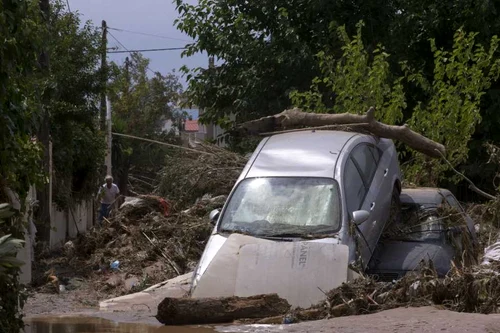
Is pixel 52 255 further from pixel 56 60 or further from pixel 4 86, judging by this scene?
pixel 4 86

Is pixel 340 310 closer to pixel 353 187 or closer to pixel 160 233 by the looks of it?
pixel 353 187

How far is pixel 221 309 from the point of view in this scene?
895 cm

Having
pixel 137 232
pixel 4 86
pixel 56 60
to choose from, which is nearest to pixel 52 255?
pixel 137 232

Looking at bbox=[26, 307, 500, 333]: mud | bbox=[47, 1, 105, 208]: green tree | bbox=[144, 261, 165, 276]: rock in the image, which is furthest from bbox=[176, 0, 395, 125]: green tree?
bbox=[26, 307, 500, 333]: mud

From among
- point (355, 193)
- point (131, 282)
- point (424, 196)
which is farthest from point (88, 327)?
point (424, 196)

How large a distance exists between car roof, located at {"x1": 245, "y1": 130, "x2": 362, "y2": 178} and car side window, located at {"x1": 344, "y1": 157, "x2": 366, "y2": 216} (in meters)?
0.20

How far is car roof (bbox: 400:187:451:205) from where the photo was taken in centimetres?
1204

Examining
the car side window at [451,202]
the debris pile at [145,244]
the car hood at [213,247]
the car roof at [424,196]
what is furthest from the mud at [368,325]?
the debris pile at [145,244]

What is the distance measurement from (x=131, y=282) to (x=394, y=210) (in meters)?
4.64

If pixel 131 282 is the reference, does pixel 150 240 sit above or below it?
above

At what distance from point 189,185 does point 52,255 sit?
376cm

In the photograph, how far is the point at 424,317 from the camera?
829 cm

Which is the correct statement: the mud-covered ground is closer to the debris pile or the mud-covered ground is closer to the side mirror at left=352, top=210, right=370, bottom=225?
the side mirror at left=352, top=210, right=370, bottom=225

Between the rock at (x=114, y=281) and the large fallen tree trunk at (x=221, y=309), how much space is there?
551 centimetres
